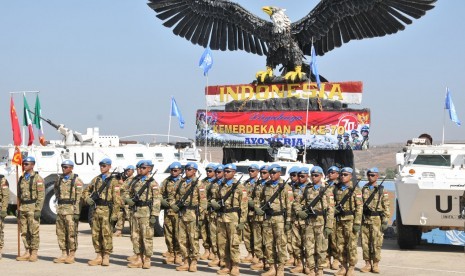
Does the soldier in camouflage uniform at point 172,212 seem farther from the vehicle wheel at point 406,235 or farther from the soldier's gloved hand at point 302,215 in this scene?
the vehicle wheel at point 406,235

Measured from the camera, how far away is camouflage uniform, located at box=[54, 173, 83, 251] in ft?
40.4

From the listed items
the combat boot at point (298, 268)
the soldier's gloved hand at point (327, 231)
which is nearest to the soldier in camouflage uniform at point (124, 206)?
the combat boot at point (298, 268)

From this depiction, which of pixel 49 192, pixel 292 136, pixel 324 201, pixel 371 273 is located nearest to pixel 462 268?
pixel 371 273

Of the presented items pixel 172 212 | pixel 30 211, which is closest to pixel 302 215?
pixel 172 212

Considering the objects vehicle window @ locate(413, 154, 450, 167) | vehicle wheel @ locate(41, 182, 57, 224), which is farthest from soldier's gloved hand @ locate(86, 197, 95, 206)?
vehicle wheel @ locate(41, 182, 57, 224)

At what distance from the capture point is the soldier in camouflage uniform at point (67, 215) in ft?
40.4

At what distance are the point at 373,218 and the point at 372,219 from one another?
0.07ft

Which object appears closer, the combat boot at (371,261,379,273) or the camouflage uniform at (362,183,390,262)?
the combat boot at (371,261,379,273)

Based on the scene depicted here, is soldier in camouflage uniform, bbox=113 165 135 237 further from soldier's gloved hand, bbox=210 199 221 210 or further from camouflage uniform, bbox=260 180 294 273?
camouflage uniform, bbox=260 180 294 273

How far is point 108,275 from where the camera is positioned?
11.2 metres

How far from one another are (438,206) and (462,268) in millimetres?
2139

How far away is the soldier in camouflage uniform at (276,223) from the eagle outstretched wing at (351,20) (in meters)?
12.2

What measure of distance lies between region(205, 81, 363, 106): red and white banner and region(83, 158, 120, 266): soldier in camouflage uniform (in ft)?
40.9

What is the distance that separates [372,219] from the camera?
12344 mm
